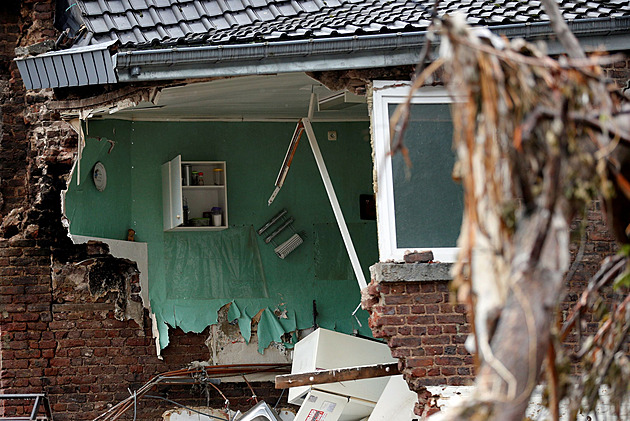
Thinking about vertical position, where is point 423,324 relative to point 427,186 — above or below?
below

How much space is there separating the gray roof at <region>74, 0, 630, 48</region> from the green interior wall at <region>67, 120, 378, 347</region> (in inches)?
60.4

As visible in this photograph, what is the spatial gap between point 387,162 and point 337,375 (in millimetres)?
A: 1739

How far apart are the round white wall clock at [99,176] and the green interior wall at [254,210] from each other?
2.5 inches

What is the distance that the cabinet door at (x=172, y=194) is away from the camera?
8062 millimetres

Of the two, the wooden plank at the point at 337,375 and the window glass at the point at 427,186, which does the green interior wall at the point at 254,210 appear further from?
the window glass at the point at 427,186

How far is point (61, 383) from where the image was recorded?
8.16 meters

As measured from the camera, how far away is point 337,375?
6.46 meters

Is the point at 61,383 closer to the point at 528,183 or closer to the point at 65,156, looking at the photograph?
the point at 65,156

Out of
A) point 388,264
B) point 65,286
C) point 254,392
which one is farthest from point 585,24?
point 65,286

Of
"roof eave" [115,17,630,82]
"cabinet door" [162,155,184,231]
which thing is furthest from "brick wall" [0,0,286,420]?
"roof eave" [115,17,630,82]

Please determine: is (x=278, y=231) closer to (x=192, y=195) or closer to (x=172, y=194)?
(x=192, y=195)

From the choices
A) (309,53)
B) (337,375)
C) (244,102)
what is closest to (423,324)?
(337,375)

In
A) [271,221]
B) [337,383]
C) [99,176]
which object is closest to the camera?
[337,383]

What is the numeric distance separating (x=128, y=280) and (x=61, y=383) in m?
1.20
